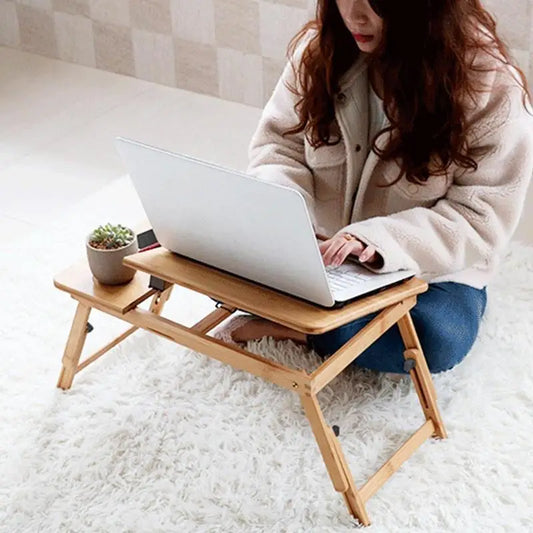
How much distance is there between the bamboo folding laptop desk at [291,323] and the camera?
5.49 feet

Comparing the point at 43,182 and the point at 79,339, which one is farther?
the point at 43,182

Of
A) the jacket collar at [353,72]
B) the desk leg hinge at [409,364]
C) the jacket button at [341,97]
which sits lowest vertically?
the desk leg hinge at [409,364]

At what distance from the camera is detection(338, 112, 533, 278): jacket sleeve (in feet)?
6.01

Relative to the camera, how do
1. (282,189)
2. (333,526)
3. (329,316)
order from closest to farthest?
(282,189), (329,316), (333,526)

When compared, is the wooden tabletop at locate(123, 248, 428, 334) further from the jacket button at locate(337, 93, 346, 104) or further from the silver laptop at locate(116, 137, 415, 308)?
the jacket button at locate(337, 93, 346, 104)

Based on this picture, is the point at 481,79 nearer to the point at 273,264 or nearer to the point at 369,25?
the point at 369,25

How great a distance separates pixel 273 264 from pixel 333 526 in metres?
0.46

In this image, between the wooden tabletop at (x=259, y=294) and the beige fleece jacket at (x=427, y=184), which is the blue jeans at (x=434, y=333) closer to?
the beige fleece jacket at (x=427, y=184)

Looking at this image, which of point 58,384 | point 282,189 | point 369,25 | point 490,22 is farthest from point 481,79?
point 58,384

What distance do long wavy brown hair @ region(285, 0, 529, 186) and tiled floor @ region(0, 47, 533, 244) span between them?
2.78ft

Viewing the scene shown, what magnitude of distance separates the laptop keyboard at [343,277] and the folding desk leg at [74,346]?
19.5 inches

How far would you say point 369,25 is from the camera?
68.0 inches

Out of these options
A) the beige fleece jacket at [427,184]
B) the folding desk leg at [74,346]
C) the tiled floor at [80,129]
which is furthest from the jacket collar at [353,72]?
the tiled floor at [80,129]

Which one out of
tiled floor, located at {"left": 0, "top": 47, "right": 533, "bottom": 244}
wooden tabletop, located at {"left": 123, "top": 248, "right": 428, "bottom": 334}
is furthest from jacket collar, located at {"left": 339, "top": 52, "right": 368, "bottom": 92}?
tiled floor, located at {"left": 0, "top": 47, "right": 533, "bottom": 244}
